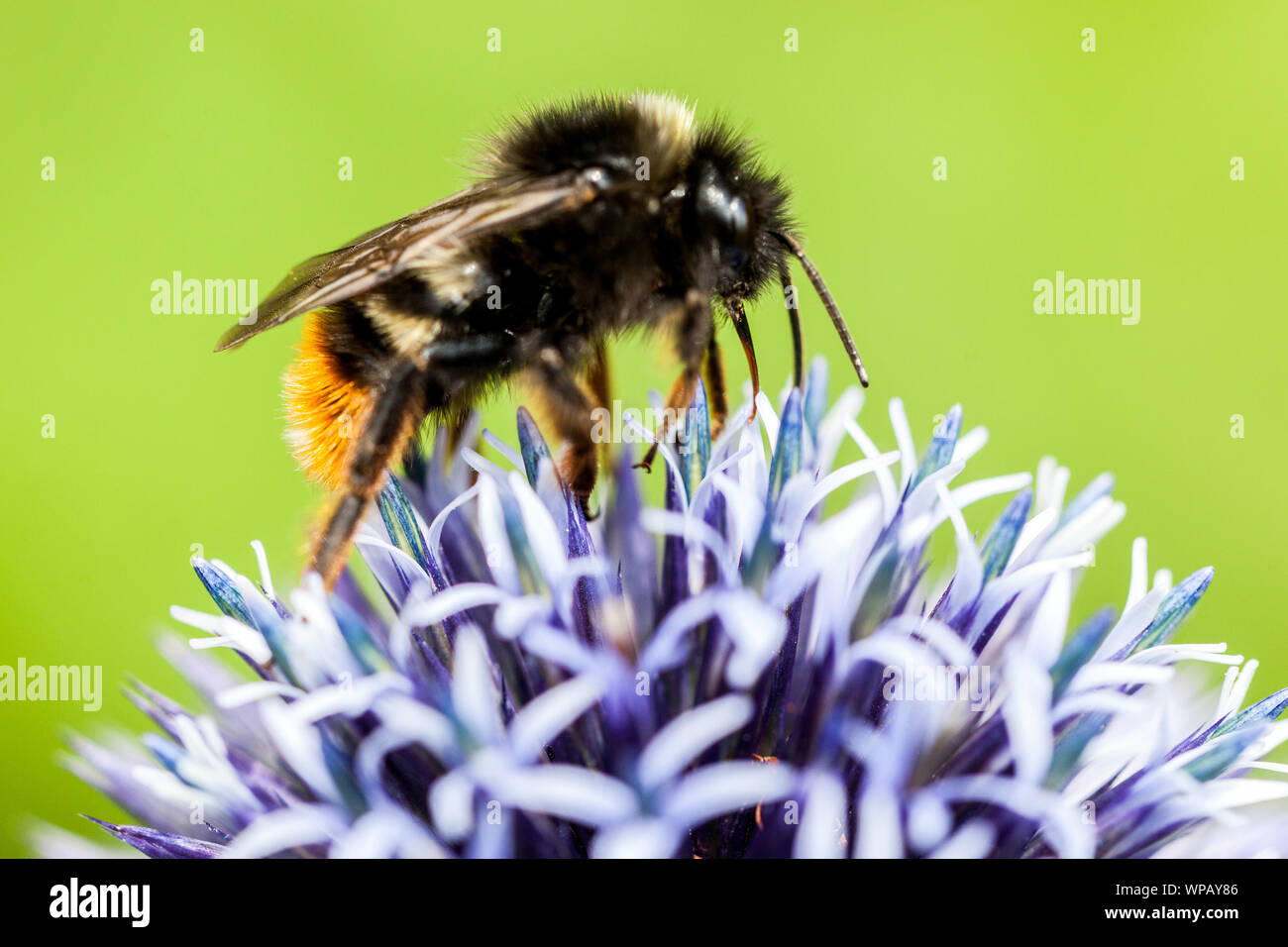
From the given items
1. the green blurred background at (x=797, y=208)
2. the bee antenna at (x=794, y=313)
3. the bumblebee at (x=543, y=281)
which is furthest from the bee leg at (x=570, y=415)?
the green blurred background at (x=797, y=208)

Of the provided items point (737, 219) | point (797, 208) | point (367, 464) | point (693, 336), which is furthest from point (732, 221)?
point (797, 208)

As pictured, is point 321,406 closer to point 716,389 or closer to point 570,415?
point 570,415

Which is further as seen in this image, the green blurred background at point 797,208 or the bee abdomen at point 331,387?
the green blurred background at point 797,208

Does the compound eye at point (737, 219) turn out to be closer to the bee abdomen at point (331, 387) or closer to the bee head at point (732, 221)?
the bee head at point (732, 221)

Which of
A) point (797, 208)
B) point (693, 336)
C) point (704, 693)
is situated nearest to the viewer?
point (704, 693)
